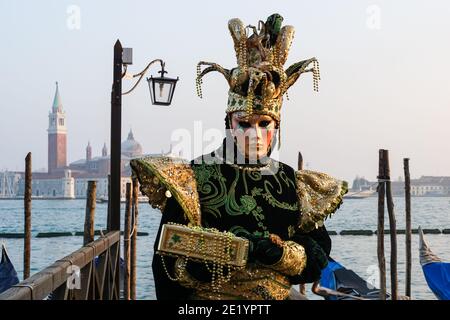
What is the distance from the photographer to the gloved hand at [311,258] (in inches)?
144

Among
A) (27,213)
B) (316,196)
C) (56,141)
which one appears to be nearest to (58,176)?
(56,141)

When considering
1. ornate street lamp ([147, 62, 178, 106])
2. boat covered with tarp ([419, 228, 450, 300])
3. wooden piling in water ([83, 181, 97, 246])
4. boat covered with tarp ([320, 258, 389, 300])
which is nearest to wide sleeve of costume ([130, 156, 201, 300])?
ornate street lamp ([147, 62, 178, 106])

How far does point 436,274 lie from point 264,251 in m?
13.3

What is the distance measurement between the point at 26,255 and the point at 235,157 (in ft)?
35.1

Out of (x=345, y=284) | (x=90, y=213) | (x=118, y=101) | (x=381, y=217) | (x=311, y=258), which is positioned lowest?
(x=345, y=284)

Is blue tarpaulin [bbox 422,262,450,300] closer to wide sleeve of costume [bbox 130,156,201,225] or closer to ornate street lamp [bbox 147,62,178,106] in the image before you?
ornate street lamp [bbox 147,62,178,106]

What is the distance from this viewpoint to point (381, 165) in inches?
545

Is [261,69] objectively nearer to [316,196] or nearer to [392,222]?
[316,196]

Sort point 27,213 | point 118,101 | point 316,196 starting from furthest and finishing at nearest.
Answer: point 27,213 → point 118,101 → point 316,196

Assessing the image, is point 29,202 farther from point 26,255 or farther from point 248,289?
point 248,289

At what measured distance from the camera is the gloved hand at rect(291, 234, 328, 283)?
12.0 ft

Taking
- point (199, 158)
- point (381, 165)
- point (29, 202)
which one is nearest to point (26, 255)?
point (29, 202)

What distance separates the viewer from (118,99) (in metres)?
7.51

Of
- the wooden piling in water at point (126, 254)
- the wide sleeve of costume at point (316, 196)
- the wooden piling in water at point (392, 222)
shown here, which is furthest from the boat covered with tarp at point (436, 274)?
the wide sleeve of costume at point (316, 196)
